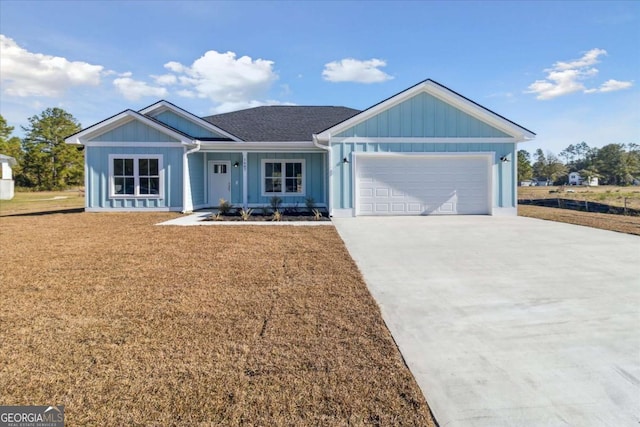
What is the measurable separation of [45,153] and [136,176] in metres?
39.7

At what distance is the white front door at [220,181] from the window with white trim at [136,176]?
2.65m

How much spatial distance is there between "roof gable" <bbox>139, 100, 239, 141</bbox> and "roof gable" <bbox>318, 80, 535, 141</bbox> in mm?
5592

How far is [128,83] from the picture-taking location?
3256 cm

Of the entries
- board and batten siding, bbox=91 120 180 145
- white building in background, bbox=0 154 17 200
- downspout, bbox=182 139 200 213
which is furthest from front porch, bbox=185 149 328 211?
white building in background, bbox=0 154 17 200

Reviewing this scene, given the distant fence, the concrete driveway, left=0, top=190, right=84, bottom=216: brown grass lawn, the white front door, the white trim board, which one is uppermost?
the white trim board

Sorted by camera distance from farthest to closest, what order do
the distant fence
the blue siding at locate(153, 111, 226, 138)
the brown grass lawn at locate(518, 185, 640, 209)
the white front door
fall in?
the brown grass lawn at locate(518, 185, 640, 209), the distant fence, the white front door, the blue siding at locate(153, 111, 226, 138)

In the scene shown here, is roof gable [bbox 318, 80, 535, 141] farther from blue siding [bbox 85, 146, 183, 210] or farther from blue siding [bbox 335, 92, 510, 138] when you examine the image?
blue siding [bbox 85, 146, 183, 210]

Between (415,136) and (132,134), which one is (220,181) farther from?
(415,136)

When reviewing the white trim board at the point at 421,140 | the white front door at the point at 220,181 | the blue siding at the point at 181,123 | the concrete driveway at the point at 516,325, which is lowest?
the concrete driveway at the point at 516,325

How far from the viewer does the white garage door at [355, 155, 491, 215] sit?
12.7 metres

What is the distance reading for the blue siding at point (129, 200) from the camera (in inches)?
537

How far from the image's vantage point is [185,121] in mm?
15711

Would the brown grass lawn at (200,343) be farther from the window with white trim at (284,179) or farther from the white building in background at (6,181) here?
the white building in background at (6,181)

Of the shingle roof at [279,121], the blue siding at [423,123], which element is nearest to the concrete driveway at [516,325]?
the blue siding at [423,123]
